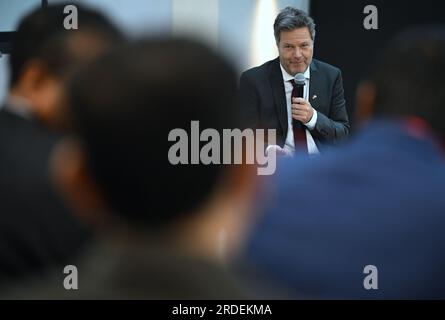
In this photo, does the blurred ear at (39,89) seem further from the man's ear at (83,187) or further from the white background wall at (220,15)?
the white background wall at (220,15)

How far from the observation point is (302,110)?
3184 mm

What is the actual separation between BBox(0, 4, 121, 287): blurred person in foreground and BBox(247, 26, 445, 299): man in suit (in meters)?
0.49

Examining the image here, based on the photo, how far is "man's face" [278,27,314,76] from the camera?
337 cm

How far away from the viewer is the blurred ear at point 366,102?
155cm

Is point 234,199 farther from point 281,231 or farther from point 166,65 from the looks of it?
point 281,231

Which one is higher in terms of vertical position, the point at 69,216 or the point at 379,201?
the point at 69,216

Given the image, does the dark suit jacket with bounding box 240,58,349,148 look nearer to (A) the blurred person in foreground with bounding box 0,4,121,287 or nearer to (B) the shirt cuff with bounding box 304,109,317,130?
(B) the shirt cuff with bounding box 304,109,317,130

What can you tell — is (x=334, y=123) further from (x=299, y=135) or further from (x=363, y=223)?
(x=363, y=223)

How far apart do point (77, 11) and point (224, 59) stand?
1361 millimetres

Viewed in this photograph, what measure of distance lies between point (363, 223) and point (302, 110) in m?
1.86

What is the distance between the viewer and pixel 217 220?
2.93 ft

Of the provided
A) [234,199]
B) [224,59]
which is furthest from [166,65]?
[234,199]

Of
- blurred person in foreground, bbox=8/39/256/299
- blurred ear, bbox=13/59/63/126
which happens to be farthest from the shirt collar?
blurred person in foreground, bbox=8/39/256/299

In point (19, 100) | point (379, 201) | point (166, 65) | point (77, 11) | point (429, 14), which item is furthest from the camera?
point (429, 14)
